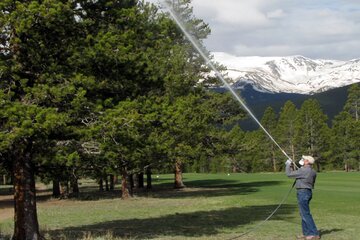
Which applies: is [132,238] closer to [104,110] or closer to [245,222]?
[104,110]

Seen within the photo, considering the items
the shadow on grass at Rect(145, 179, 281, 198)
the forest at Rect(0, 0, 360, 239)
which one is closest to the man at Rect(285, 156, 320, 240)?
the forest at Rect(0, 0, 360, 239)

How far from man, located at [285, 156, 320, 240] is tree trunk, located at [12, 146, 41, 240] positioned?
21.8 feet

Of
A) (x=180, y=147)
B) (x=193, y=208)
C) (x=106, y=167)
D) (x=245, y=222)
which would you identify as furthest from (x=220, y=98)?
(x=106, y=167)

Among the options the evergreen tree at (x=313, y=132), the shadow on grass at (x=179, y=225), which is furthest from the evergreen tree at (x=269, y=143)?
the shadow on grass at (x=179, y=225)

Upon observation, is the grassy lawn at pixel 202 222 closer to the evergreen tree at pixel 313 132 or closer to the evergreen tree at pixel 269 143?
the evergreen tree at pixel 313 132

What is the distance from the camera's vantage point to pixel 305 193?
580 inches

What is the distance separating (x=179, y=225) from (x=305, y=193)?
621 centimetres

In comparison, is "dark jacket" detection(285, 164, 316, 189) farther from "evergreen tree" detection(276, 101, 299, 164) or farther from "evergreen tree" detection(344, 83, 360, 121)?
"evergreen tree" detection(344, 83, 360, 121)

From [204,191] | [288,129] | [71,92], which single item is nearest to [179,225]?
[71,92]

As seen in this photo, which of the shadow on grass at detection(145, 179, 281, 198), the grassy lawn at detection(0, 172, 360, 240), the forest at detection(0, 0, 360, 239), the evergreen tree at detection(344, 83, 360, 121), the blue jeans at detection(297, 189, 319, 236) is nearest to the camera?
the forest at detection(0, 0, 360, 239)

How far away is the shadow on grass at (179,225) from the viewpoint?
17.4 m

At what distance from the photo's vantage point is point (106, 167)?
1619 centimetres

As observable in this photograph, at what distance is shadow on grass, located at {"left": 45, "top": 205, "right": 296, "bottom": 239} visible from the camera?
17.4 m

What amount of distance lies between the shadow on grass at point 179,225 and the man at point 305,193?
3317 mm
